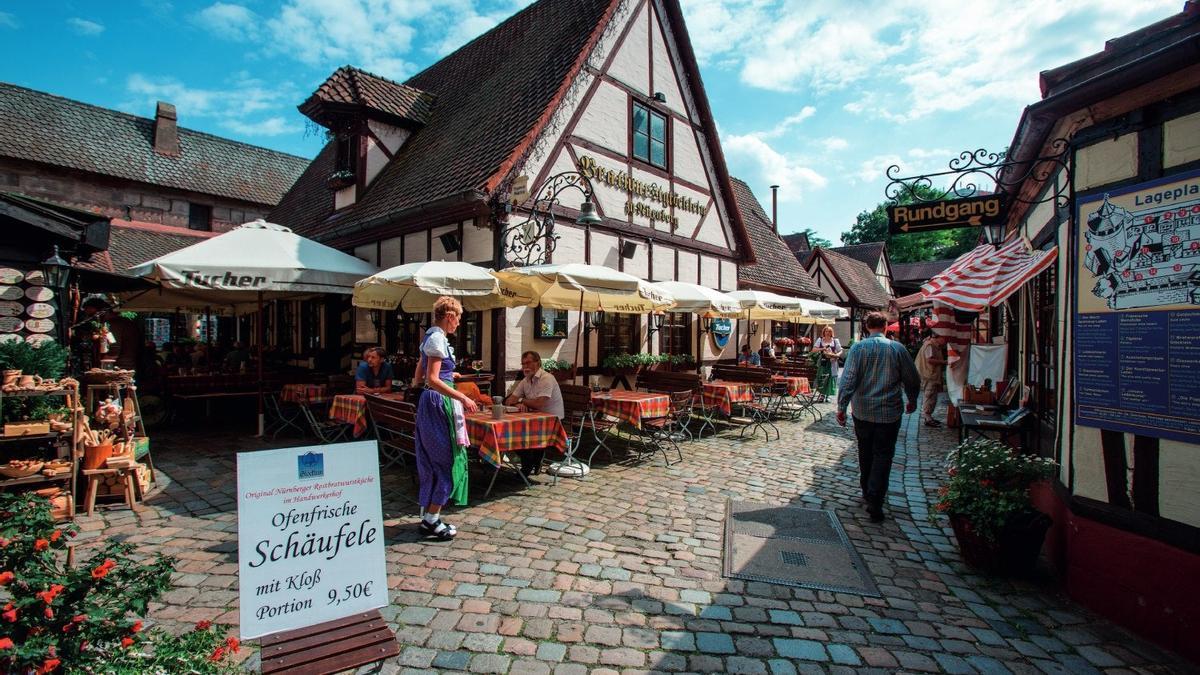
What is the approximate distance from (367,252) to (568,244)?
4.47m

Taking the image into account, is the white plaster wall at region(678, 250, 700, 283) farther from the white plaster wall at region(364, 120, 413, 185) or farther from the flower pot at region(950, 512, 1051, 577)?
the flower pot at region(950, 512, 1051, 577)

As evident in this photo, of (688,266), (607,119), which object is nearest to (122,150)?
(607,119)

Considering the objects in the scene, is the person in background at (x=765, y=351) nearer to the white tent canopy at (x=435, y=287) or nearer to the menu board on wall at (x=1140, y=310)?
the white tent canopy at (x=435, y=287)

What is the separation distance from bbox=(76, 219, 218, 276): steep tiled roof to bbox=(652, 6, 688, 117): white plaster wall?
49.4ft

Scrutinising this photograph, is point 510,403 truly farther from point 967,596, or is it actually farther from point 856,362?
point 967,596

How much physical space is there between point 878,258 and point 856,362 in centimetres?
3591

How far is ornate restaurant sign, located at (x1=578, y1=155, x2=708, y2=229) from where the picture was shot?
1012 centimetres

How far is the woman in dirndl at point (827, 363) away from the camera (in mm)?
13023

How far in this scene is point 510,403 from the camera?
632cm

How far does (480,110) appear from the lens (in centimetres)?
1115

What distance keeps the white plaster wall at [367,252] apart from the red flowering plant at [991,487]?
10091mm

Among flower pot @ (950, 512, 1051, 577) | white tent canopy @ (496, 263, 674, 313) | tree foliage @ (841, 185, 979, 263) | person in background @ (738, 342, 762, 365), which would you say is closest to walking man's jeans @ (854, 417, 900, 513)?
flower pot @ (950, 512, 1051, 577)

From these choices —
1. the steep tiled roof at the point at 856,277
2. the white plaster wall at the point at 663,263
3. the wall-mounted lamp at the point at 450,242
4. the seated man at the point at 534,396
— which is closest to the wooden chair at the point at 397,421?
the seated man at the point at 534,396

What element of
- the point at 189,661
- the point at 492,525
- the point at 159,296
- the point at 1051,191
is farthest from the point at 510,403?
the point at 159,296
